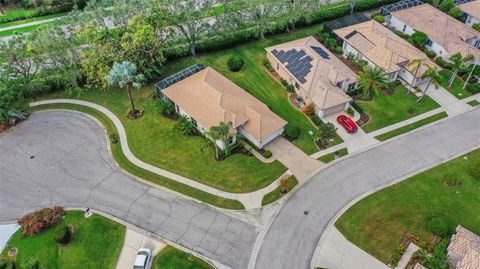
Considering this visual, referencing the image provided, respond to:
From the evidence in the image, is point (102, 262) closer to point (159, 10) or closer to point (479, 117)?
point (159, 10)

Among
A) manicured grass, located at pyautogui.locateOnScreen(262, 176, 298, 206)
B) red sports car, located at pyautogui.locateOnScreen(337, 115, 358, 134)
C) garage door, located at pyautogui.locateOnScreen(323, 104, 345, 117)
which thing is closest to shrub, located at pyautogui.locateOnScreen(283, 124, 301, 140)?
garage door, located at pyautogui.locateOnScreen(323, 104, 345, 117)

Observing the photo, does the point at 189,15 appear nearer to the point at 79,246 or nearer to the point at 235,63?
the point at 235,63

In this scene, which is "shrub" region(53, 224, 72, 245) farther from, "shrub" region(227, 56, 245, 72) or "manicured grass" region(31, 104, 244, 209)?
"shrub" region(227, 56, 245, 72)

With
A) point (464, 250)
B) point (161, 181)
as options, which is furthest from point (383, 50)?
point (161, 181)

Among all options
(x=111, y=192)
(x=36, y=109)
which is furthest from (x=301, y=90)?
(x=36, y=109)

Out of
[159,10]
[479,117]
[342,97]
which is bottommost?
[479,117]

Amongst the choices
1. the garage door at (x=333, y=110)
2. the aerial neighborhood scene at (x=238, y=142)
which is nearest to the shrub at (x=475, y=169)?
the aerial neighborhood scene at (x=238, y=142)

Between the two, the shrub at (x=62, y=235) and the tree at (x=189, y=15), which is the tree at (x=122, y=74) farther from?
the shrub at (x=62, y=235)
